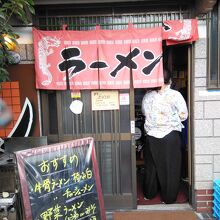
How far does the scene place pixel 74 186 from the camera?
353cm

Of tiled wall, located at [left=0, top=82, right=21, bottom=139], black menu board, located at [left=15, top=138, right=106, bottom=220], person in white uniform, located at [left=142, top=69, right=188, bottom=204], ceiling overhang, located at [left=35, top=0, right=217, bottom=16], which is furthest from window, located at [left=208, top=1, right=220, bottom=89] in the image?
tiled wall, located at [left=0, top=82, right=21, bottom=139]

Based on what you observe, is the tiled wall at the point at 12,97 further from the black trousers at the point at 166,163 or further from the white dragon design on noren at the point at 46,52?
the black trousers at the point at 166,163

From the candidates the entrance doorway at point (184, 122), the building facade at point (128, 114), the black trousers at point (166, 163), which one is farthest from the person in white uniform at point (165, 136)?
the entrance doorway at point (184, 122)

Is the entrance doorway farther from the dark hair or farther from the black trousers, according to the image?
the dark hair

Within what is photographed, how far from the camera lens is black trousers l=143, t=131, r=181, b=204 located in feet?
17.1

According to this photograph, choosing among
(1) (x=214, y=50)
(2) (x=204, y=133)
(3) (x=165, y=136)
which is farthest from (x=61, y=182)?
(1) (x=214, y=50)

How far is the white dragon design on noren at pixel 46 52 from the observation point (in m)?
4.64

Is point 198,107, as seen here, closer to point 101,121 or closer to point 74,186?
point 101,121

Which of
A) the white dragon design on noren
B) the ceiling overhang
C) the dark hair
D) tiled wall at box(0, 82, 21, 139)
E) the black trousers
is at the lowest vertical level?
the black trousers

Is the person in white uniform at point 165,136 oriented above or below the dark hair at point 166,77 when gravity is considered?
below

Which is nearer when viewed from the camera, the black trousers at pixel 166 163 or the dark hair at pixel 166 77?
the dark hair at pixel 166 77

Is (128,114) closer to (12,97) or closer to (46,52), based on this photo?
(46,52)

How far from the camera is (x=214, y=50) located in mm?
4746

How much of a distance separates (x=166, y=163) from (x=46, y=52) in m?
3.08
